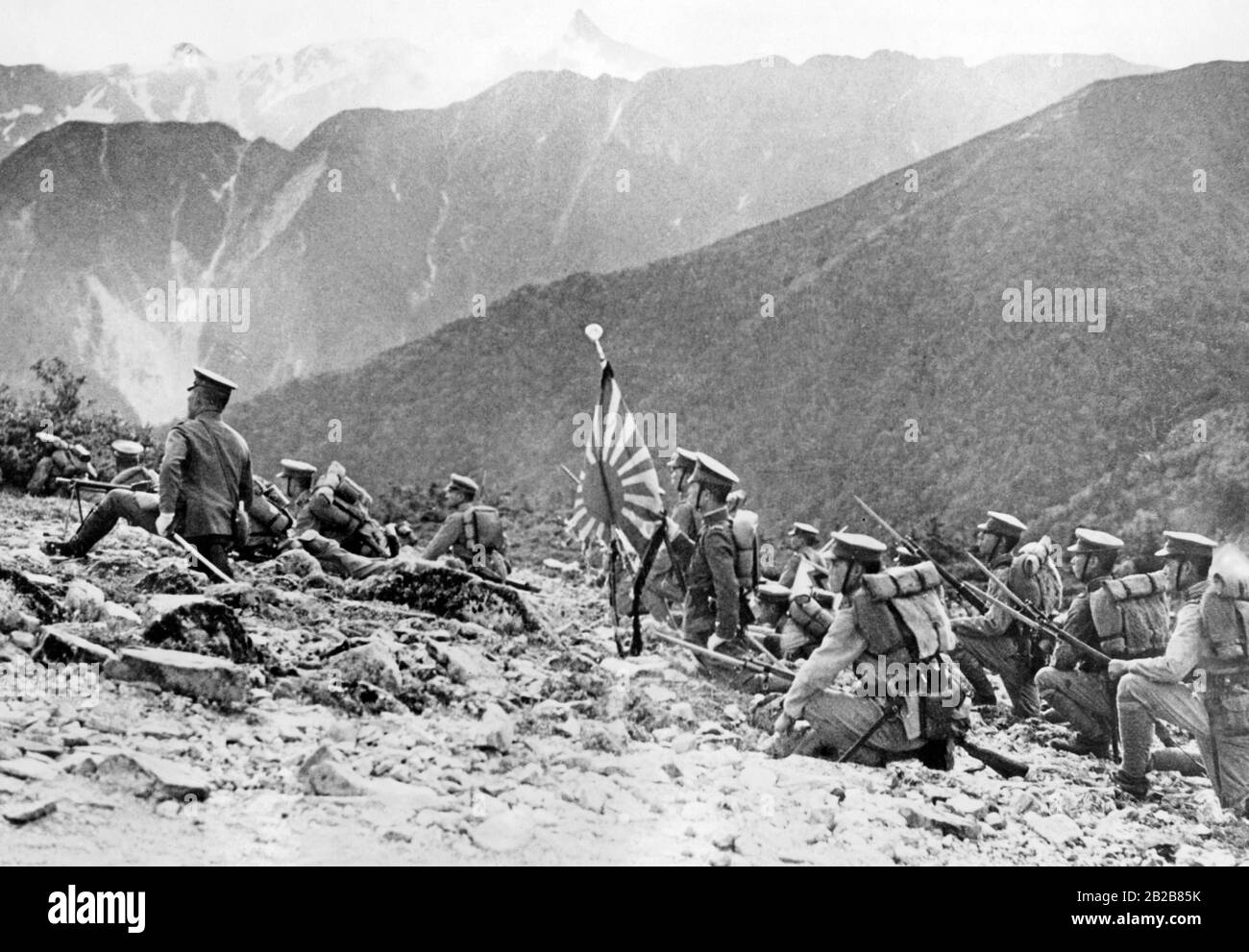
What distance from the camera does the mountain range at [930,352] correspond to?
18781mm

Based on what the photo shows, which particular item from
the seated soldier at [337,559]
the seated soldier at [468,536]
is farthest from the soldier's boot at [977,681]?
the seated soldier at [337,559]

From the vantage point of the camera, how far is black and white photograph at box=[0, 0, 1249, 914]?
16.3 feet

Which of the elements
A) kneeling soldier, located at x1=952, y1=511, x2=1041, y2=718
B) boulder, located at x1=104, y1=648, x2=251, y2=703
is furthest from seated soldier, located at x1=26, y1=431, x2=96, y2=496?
kneeling soldier, located at x1=952, y1=511, x2=1041, y2=718

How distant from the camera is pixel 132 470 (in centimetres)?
912

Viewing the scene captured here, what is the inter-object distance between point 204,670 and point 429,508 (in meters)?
10.9

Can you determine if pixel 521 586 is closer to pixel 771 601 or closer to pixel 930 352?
pixel 771 601

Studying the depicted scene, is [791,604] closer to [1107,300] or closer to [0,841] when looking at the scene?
[0,841]

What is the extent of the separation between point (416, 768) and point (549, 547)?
889 centimetres

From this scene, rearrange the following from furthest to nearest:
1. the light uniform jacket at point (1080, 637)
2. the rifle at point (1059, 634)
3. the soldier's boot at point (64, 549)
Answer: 1. the light uniform jacket at point (1080, 637)
2. the rifle at point (1059, 634)
3. the soldier's boot at point (64, 549)

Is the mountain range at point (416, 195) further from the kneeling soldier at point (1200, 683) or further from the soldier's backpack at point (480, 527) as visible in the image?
the kneeling soldier at point (1200, 683)

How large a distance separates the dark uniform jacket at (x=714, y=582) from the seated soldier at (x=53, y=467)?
5854 millimetres

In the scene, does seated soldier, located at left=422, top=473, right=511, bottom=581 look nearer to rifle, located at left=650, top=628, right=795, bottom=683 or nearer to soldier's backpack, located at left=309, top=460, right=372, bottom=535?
soldier's backpack, located at left=309, top=460, right=372, bottom=535
